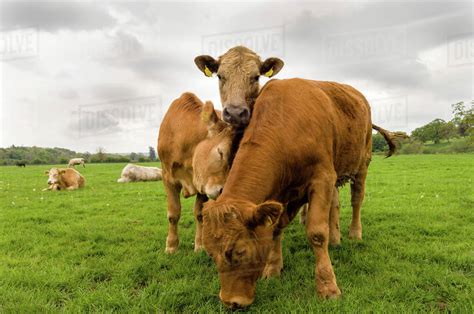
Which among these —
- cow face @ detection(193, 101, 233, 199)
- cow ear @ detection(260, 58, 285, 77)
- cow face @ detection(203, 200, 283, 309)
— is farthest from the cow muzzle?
cow ear @ detection(260, 58, 285, 77)

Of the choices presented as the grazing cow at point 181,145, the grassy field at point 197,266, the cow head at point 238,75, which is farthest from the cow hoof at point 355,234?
the cow head at point 238,75

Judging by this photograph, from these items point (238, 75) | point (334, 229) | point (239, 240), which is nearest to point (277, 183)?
point (239, 240)

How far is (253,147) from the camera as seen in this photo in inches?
163

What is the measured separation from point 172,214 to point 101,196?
9.31m

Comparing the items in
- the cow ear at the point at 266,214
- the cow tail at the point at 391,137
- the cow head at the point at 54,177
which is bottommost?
the cow head at the point at 54,177

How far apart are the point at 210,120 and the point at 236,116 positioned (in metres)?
0.63

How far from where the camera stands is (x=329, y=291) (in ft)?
13.8

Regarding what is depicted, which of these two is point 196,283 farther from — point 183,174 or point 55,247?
point 55,247

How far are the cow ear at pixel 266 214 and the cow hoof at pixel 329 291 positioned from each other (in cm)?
127

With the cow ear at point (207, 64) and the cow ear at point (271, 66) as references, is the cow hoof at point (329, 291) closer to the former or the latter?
the cow ear at point (271, 66)

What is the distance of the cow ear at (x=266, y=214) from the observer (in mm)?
3352

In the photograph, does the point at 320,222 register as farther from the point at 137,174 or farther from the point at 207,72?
the point at 137,174

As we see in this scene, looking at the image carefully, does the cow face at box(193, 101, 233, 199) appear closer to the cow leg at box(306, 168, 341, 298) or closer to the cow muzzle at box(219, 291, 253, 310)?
the cow leg at box(306, 168, 341, 298)

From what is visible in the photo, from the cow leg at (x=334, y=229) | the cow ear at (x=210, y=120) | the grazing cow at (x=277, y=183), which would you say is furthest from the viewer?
the cow leg at (x=334, y=229)
